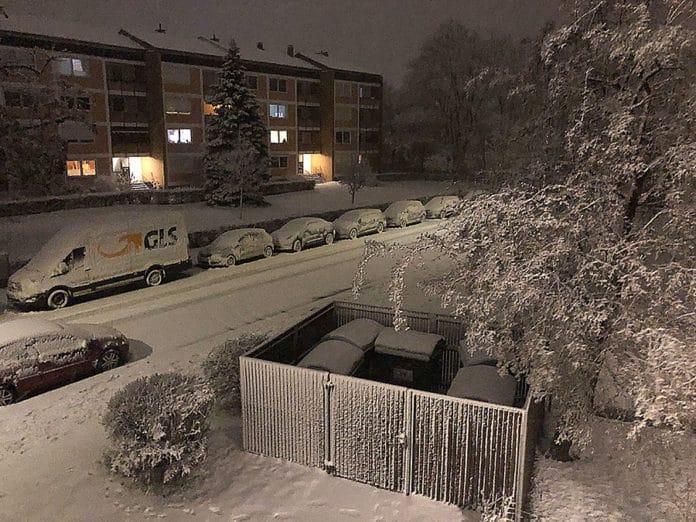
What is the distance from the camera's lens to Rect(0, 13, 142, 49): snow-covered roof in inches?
1272

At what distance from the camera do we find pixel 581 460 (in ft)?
30.7

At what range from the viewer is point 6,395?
35.3 ft

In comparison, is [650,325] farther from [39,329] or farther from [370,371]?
[39,329]

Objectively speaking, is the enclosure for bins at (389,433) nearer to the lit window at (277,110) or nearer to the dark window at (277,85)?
the lit window at (277,110)

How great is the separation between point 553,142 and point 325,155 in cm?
4365

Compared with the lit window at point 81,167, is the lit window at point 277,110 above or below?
above

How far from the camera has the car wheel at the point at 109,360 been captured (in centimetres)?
1228

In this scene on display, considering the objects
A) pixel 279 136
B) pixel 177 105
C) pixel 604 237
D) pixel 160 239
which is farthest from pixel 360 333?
pixel 279 136

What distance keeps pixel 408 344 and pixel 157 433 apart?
4.85 m

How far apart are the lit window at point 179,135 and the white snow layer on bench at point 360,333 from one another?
105 ft

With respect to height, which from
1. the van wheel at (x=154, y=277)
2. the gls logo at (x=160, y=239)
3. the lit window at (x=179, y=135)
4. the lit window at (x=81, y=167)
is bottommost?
the van wheel at (x=154, y=277)

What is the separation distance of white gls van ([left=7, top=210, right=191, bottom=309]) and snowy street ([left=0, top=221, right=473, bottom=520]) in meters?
0.75

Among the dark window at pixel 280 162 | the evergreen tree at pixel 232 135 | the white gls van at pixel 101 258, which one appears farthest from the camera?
the dark window at pixel 280 162

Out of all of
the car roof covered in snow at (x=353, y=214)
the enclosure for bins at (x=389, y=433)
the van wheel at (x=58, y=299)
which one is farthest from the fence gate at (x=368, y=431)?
the car roof covered in snow at (x=353, y=214)
